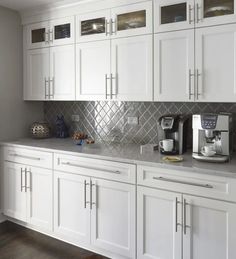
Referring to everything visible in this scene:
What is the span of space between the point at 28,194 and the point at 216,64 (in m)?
2.16

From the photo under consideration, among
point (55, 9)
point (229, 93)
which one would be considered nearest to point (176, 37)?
point (229, 93)

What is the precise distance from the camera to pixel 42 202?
2.98 m

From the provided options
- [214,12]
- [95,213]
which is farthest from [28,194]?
[214,12]

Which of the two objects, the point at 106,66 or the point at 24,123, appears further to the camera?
the point at 24,123

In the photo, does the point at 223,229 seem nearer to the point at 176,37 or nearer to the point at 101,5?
the point at 176,37

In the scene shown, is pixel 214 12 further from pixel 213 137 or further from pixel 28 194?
pixel 28 194

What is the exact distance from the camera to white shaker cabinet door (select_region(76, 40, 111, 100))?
2844mm

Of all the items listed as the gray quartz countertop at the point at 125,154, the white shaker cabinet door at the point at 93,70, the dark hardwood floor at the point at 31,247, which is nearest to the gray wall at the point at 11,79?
the gray quartz countertop at the point at 125,154

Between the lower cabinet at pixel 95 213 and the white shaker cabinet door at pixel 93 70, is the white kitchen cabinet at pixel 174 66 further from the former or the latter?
the lower cabinet at pixel 95 213

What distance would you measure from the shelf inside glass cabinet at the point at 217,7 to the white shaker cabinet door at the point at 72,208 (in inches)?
65.1

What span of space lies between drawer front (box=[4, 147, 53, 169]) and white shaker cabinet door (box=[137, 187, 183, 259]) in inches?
40.5

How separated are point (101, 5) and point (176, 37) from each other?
2.76ft

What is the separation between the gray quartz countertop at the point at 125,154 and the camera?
2.05 m

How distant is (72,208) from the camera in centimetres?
276
